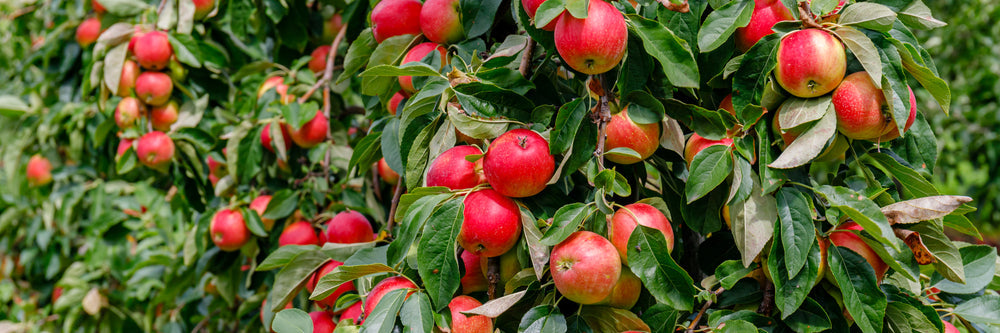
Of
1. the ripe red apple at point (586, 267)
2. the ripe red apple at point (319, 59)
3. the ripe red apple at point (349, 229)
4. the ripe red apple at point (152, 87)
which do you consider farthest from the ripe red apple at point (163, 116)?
the ripe red apple at point (586, 267)

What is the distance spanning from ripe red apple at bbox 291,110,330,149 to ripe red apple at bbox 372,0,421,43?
0.51m

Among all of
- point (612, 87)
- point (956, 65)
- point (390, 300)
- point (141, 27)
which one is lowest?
point (956, 65)

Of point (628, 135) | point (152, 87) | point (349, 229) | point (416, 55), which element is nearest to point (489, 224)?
point (628, 135)

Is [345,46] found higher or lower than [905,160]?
lower

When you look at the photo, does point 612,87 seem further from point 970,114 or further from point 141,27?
point 970,114

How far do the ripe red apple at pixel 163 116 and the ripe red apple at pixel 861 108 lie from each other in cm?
162

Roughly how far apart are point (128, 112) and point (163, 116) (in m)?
0.09

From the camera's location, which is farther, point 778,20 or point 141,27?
point 141,27

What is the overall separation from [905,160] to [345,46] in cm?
127

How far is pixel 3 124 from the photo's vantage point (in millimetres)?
2715

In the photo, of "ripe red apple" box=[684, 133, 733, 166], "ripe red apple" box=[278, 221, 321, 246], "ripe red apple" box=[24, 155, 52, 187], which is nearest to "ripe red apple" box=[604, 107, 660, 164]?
"ripe red apple" box=[684, 133, 733, 166]

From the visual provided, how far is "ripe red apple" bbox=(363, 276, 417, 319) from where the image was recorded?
0.80 meters

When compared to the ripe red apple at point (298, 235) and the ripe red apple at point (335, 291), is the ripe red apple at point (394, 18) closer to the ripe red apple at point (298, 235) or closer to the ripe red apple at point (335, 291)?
the ripe red apple at point (335, 291)

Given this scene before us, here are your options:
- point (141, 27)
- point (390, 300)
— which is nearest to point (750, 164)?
point (390, 300)
